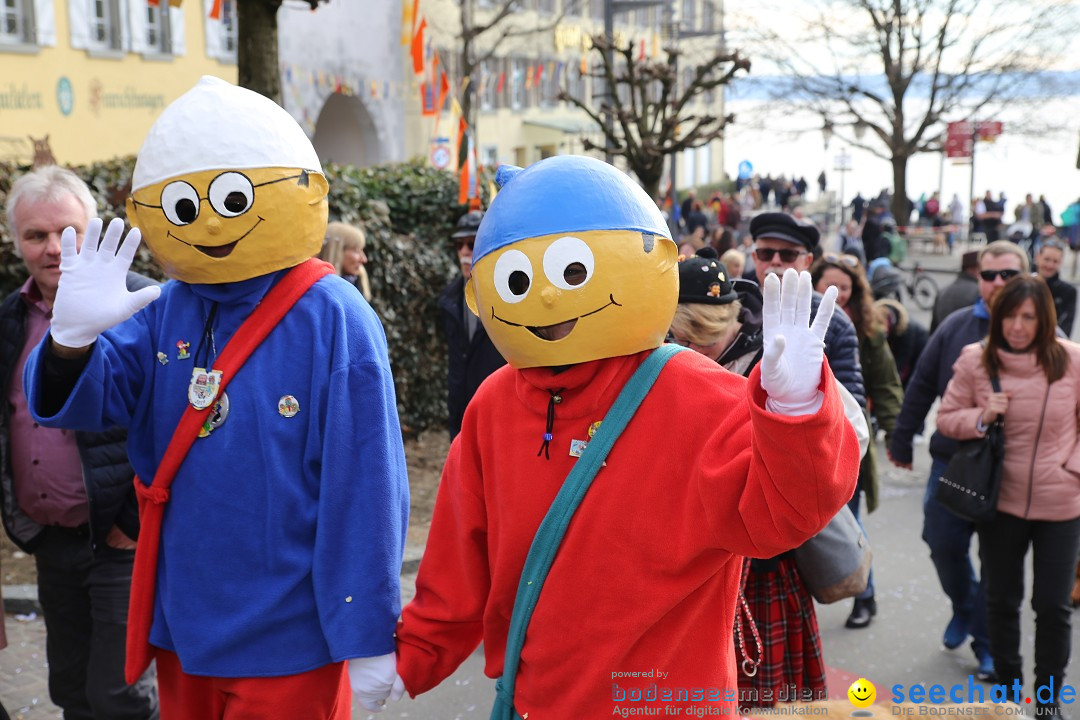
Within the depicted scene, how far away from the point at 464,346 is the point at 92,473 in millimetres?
2450

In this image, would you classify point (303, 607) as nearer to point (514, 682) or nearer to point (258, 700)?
point (258, 700)

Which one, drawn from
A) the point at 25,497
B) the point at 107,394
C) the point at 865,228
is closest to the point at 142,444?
the point at 107,394

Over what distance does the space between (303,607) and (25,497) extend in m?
1.54

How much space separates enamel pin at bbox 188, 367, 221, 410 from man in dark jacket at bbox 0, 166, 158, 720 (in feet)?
3.12

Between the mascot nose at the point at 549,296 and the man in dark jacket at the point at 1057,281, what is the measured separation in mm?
6033

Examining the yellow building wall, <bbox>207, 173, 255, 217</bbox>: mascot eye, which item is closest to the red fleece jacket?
<bbox>207, 173, 255, 217</bbox>: mascot eye

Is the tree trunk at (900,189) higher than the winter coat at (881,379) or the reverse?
higher

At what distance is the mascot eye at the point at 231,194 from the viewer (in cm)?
253

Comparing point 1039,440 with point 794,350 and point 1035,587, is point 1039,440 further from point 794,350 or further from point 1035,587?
point 794,350

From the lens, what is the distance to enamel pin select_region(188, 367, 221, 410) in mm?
2555

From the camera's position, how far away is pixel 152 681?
11.4 feet

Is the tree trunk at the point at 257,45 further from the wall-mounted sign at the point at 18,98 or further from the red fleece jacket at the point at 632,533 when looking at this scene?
the wall-mounted sign at the point at 18,98

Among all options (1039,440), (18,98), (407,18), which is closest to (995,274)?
(1039,440)

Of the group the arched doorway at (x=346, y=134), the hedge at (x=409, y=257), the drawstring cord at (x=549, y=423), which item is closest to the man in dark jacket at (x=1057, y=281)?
the hedge at (x=409, y=257)
